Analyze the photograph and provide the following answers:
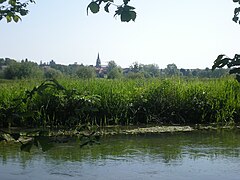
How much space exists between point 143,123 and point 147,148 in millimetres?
2785

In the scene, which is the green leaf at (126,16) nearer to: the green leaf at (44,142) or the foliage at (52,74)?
the green leaf at (44,142)

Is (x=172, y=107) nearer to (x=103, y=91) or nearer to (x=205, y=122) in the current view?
(x=205, y=122)

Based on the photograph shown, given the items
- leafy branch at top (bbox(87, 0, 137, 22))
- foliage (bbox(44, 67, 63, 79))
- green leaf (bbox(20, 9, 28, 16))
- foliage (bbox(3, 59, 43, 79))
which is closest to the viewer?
leafy branch at top (bbox(87, 0, 137, 22))

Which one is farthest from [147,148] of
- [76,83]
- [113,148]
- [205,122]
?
A: [76,83]

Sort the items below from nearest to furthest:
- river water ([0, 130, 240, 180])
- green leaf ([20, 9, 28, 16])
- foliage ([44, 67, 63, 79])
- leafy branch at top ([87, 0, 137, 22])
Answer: leafy branch at top ([87, 0, 137, 22])
green leaf ([20, 9, 28, 16])
foliage ([44, 67, 63, 79])
river water ([0, 130, 240, 180])

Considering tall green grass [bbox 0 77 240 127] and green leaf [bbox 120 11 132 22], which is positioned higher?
green leaf [bbox 120 11 132 22]

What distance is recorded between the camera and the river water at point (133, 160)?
5203mm

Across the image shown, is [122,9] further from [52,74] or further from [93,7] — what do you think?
[52,74]

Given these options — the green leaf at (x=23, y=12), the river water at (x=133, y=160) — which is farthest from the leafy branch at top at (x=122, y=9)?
the river water at (x=133, y=160)

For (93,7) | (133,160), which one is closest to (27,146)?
(93,7)

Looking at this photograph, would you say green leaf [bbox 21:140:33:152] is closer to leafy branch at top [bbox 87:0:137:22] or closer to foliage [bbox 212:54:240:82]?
leafy branch at top [bbox 87:0:137:22]

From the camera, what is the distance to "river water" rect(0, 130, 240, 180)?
520 cm

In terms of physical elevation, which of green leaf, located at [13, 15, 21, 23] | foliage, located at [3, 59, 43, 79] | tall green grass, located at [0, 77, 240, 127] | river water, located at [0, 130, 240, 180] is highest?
foliage, located at [3, 59, 43, 79]

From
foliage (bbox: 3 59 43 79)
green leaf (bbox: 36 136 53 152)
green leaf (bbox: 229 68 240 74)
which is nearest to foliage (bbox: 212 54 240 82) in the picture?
green leaf (bbox: 229 68 240 74)
